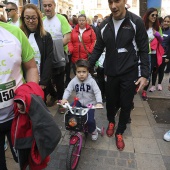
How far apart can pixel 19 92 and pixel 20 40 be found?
43cm

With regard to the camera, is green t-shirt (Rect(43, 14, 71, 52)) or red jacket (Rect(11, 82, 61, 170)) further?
green t-shirt (Rect(43, 14, 71, 52))

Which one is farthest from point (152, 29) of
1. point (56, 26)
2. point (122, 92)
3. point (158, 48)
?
point (122, 92)

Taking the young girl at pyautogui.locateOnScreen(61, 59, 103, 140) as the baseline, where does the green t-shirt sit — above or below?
above

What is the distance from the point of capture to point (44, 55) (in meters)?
3.13

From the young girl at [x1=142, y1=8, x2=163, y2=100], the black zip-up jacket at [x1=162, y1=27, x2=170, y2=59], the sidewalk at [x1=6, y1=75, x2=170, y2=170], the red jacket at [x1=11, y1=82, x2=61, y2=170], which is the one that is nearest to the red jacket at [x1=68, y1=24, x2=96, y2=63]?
the young girl at [x1=142, y1=8, x2=163, y2=100]

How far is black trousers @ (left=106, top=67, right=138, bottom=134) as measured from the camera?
9.69 feet

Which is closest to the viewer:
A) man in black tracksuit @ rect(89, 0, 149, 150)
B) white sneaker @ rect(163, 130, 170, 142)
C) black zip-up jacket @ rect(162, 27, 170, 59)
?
man in black tracksuit @ rect(89, 0, 149, 150)

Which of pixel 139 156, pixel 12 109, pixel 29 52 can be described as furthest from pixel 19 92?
pixel 139 156

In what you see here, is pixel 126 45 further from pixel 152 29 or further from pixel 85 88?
pixel 152 29

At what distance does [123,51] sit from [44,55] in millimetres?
1185

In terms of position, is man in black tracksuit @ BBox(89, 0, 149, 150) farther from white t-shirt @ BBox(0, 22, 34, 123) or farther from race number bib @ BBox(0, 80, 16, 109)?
race number bib @ BBox(0, 80, 16, 109)

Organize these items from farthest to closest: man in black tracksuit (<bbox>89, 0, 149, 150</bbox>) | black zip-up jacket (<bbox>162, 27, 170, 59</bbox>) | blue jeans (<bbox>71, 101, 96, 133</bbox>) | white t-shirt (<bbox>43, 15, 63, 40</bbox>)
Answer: black zip-up jacket (<bbox>162, 27, 170, 59</bbox>) < white t-shirt (<bbox>43, 15, 63, 40</bbox>) < blue jeans (<bbox>71, 101, 96, 133</bbox>) < man in black tracksuit (<bbox>89, 0, 149, 150</bbox>)

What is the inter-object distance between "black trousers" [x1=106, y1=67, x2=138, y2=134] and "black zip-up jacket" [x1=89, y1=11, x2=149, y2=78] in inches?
3.9

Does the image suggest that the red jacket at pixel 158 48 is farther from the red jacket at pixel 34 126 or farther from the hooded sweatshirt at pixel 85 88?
the red jacket at pixel 34 126
